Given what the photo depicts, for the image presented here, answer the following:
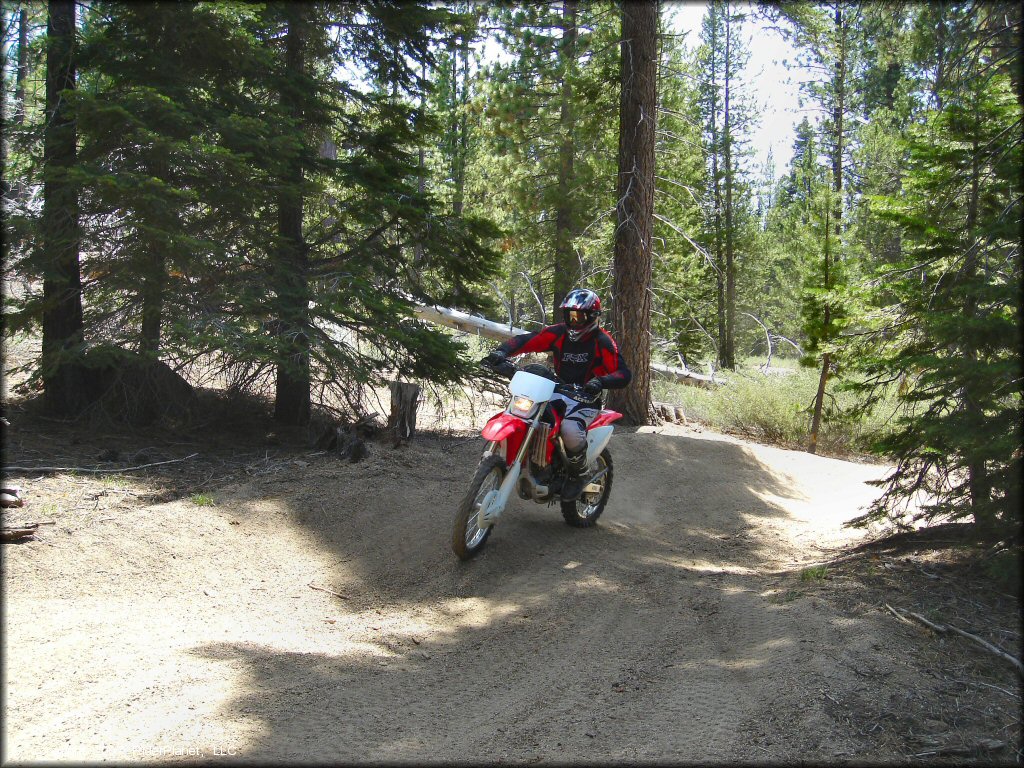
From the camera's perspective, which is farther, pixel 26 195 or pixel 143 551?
pixel 26 195

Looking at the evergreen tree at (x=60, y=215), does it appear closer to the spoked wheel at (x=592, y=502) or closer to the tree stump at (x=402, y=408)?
the tree stump at (x=402, y=408)

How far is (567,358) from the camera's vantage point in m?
7.55

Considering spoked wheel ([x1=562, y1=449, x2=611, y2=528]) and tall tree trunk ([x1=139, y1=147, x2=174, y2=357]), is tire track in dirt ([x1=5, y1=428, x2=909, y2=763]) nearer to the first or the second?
spoked wheel ([x1=562, y1=449, x2=611, y2=528])

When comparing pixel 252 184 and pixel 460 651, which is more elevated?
pixel 252 184

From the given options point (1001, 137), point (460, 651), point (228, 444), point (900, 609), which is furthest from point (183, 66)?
point (900, 609)

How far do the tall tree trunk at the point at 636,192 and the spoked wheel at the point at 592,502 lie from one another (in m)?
4.88

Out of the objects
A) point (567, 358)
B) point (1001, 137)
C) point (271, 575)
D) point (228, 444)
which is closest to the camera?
point (1001, 137)

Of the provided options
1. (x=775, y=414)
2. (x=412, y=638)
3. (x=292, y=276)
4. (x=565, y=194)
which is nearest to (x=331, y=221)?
(x=292, y=276)

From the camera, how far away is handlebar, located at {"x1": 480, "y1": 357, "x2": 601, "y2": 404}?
6781 mm

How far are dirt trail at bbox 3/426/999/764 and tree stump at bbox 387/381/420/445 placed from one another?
136cm

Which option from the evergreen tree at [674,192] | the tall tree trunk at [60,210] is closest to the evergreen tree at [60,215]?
the tall tree trunk at [60,210]

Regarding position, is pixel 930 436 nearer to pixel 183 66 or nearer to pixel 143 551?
pixel 143 551

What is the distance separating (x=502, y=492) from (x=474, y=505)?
0.29 meters

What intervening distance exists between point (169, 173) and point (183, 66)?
1.49 metres
